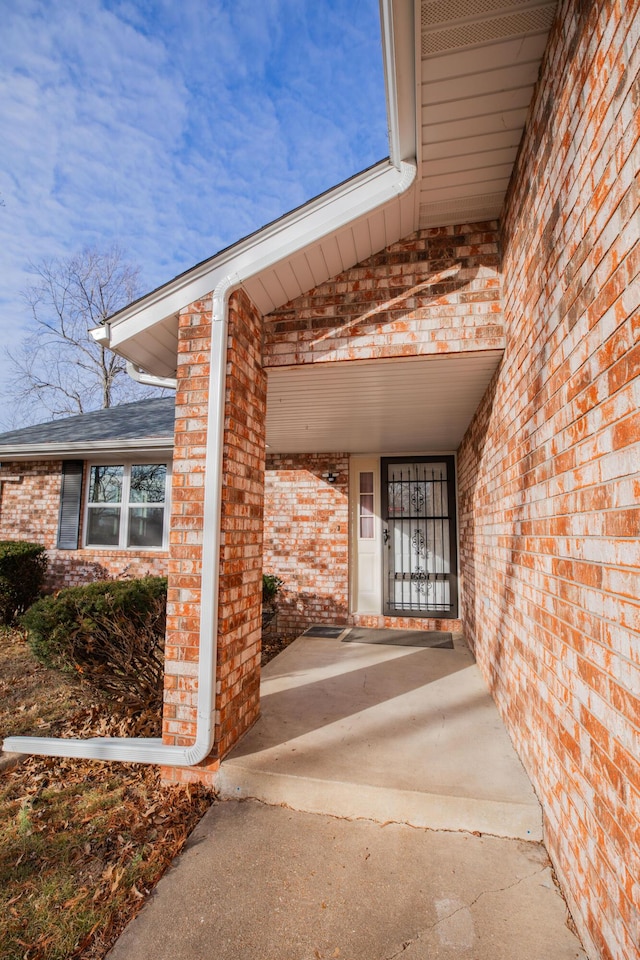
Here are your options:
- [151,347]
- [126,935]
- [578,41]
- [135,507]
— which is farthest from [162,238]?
[126,935]

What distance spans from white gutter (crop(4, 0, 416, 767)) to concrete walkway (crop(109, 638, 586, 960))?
384mm

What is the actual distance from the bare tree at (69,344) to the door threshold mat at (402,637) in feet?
44.8

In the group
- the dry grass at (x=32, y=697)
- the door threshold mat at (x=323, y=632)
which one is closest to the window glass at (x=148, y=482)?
the dry grass at (x=32, y=697)

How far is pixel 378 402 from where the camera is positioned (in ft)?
13.6

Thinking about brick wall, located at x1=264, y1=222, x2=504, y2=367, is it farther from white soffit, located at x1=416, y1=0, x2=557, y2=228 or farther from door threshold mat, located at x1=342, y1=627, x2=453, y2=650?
door threshold mat, located at x1=342, y1=627, x2=453, y2=650

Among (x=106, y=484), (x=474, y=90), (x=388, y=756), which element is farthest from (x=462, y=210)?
(x=106, y=484)

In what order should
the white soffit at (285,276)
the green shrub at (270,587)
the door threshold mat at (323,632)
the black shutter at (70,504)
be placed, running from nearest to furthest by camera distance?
the white soffit at (285,276)
the door threshold mat at (323,632)
the green shrub at (270,587)
the black shutter at (70,504)

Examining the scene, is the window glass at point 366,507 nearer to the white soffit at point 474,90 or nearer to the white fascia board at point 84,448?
the white fascia board at point 84,448

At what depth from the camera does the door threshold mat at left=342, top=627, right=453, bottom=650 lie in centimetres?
532

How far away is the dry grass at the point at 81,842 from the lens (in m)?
1.61

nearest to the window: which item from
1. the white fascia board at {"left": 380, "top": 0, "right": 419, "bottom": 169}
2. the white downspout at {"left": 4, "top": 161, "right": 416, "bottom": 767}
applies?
the white downspout at {"left": 4, "top": 161, "right": 416, "bottom": 767}

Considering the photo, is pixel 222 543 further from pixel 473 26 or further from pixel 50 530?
pixel 50 530

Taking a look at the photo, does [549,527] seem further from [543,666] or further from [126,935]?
[126,935]

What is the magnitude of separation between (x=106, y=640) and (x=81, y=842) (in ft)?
4.79
